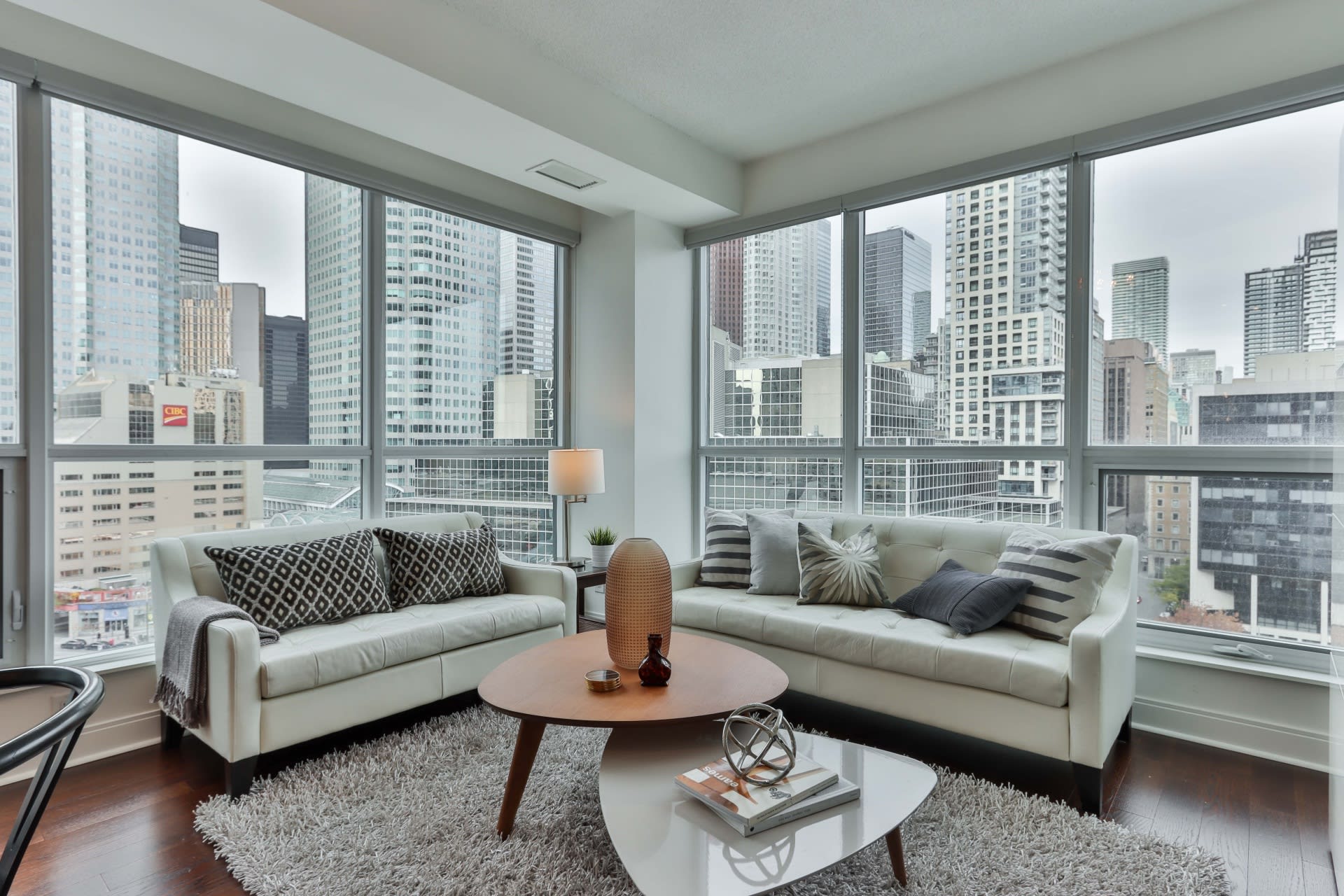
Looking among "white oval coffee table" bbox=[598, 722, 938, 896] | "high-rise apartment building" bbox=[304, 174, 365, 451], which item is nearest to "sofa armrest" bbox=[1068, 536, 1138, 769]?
"white oval coffee table" bbox=[598, 722, 938, 896]

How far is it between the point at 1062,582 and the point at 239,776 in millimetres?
2963

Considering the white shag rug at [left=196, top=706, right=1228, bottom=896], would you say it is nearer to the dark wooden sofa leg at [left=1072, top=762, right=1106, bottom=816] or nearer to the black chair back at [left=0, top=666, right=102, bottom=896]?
the dark wooden sofa leg at [left=1072, top=762, right=1106, bottom=816]

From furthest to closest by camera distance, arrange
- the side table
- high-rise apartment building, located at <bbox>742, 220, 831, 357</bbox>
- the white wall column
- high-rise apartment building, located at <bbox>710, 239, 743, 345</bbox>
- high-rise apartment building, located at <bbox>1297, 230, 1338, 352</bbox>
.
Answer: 1. high-rise apartment building, located at <bbox>710, 239, 743, 345</bbox>
2. the white wall column
3. high-rise apartment building, located at <bbox>742, 220, 831, 357</bbox>
4. the side table
5. high-rise apartment building, located at <bbox>1297, 230, 1338, 352</bbox>

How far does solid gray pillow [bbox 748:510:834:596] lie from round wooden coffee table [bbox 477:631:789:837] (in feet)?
3.11

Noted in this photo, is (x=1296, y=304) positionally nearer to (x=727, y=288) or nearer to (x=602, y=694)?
(x=727, y=288)

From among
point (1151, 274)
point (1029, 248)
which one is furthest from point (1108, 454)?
point (1029, 248)

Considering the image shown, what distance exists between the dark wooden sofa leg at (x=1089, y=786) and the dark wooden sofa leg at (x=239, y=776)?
2692mm

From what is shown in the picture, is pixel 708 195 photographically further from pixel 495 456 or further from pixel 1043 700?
pixel 1043 700

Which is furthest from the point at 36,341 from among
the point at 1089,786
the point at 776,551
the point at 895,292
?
the point at 1089,786

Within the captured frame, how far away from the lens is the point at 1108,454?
3250 mm

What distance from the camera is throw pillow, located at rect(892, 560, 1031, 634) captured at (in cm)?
275

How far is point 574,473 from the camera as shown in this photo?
397cm

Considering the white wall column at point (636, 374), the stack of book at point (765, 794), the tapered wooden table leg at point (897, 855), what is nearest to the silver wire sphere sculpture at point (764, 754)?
the stack of book at point (765, 794)

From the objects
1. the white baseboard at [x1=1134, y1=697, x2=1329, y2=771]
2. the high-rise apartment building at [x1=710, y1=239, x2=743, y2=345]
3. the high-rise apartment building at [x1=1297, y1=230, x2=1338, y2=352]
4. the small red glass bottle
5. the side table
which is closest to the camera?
the small red glass bottle
